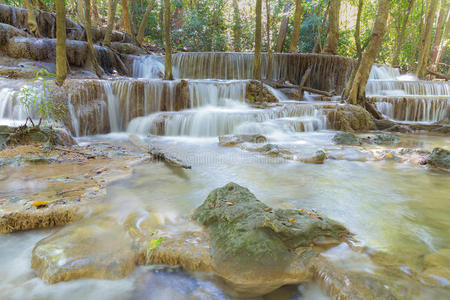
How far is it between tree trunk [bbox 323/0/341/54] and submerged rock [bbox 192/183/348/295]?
15381 millimetres

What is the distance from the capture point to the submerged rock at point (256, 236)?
1890 mm

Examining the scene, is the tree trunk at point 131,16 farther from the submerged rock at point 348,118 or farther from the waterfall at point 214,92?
the submerged rock at point 348,118

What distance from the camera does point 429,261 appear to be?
81.4 inches

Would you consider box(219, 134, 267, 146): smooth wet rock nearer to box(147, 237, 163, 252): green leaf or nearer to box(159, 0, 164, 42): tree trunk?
box(147, 237, 163, 252): green leaf

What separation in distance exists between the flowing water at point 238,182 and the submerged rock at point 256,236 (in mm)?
118

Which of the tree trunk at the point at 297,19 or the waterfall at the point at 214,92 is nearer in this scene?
the waterfall at the point at 214,92

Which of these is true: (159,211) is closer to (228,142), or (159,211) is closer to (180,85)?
(228,142)

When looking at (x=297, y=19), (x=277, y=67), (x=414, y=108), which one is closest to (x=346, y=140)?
(x=414, y=108)

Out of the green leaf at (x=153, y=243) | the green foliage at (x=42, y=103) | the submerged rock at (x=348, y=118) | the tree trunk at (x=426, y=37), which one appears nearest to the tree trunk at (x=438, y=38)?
the tree trunk at (x=426, y=37)

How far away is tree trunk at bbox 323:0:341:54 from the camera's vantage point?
48.7ft

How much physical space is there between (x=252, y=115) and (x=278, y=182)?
4.80 meters

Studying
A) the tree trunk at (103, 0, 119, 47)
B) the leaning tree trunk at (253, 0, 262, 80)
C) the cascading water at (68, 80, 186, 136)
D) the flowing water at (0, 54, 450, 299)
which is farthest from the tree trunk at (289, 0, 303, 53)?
the tree trunk at (103, 0, 119, 47)

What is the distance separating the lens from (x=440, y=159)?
469 centimetres

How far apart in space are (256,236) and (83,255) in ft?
4.14
